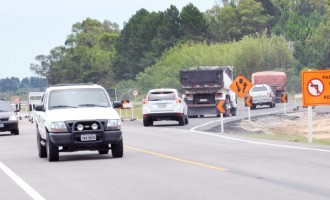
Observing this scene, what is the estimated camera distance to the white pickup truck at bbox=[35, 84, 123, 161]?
23969 mm

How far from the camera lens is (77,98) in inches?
995

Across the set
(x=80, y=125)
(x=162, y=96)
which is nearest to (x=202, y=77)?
(x=162, y=96)

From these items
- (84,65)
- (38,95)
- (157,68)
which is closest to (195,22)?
(84,65)

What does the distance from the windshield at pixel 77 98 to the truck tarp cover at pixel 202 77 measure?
32915 millimetres

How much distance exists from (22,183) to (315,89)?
14451mm

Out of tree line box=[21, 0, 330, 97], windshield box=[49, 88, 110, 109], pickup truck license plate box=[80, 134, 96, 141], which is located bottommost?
pickup truck license plate box=[80, 134, 96, 141]

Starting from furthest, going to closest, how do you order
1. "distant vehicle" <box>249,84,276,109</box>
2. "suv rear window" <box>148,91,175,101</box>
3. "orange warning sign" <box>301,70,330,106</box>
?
1. "distant vehicle" <box>249,84,276,109</box>
2. "suv rear window" <box>148,91,175,101</box>
3. "orange warning sign" <box>301,70,330,106</box>

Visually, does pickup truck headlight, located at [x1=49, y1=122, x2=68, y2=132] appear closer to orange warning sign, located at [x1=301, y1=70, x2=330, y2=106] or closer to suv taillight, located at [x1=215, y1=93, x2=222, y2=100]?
orange warning sign, located at [x1=301, y1=70, x2=330, y2=106]

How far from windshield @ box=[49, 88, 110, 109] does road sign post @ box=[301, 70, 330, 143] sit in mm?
7769

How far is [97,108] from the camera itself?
24.8m

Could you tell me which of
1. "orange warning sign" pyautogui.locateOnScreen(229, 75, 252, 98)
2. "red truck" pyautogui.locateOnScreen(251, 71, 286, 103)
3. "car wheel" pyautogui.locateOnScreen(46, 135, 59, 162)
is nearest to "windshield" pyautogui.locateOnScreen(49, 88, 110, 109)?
"car wheel" pyautogui.locateOnScreen(46, 135, 59, 162)

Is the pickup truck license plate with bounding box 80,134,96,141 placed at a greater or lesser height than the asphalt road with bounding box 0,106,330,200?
greater

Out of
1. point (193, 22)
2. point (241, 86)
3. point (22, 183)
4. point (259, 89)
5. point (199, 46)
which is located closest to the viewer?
point (22, 183)

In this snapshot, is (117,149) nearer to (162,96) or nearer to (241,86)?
(241,86)
